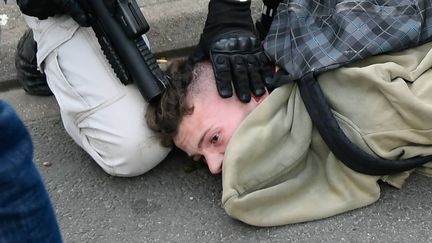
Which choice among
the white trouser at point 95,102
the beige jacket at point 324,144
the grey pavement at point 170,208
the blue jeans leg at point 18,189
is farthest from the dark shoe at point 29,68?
the blue jeans leg at point 18,189

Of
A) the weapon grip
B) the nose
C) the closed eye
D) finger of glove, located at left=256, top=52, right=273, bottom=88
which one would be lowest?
the nose

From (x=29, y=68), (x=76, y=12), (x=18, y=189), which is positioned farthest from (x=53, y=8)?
(x=18, y=189)

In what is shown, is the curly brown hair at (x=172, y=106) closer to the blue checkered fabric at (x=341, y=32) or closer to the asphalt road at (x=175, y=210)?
the asphalt road at (x=175, y=210)

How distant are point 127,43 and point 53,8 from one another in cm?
23

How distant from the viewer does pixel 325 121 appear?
1.71 meters

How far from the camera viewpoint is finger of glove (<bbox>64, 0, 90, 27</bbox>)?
1846 mm

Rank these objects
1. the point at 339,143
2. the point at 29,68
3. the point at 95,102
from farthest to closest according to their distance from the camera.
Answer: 1. the point at 29,68
2. the point at 95,102
3. the point at 339,143

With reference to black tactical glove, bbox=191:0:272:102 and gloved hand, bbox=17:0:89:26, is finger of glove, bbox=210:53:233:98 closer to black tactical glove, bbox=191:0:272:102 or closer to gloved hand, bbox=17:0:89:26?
black tactical glove, bbox=191:0:272:102

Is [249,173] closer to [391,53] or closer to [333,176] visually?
[333,176]

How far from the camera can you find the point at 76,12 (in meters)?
1.86

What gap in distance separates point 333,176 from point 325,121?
0.51ft

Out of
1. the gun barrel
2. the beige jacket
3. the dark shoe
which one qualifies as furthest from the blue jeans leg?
the dark shoe

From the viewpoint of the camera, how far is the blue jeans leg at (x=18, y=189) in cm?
87

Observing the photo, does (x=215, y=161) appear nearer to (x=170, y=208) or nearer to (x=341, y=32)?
(x=170, y=208)
